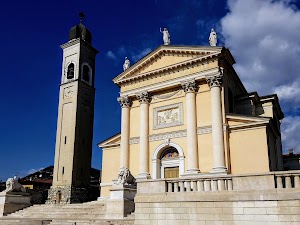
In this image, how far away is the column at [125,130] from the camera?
24500 millimetres

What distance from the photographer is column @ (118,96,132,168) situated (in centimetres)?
2450

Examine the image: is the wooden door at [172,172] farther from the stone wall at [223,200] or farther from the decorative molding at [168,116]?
the stone wall at [223,200]

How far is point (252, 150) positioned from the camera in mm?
20062

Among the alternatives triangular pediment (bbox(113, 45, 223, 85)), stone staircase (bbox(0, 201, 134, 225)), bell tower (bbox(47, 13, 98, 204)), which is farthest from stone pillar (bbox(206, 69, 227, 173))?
bell tower (bbox(47, 13, 98, 204))

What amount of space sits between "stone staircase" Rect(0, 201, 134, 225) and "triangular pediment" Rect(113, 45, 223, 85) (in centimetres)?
1062

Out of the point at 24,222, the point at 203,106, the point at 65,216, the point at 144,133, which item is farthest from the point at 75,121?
the point at 24,222

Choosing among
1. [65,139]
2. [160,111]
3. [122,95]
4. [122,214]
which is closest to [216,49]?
[160,111]

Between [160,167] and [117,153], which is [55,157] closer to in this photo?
[117,153]

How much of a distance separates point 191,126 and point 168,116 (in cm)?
229

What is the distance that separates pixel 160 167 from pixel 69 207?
22.7 feet

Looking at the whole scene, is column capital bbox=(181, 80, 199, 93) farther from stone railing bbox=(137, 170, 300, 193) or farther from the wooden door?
stone railing bbox=(137, 170, 300, 193)

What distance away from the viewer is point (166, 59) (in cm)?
2481

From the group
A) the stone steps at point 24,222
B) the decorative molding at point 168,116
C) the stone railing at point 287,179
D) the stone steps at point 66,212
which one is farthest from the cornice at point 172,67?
the stone railing at point 287,179

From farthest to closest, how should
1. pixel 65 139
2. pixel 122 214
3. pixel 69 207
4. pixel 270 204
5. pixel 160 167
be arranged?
pixel 65 139 → pixel 160 167 → pixel 69 207 → pixel 122 214 → pixel 270 204
